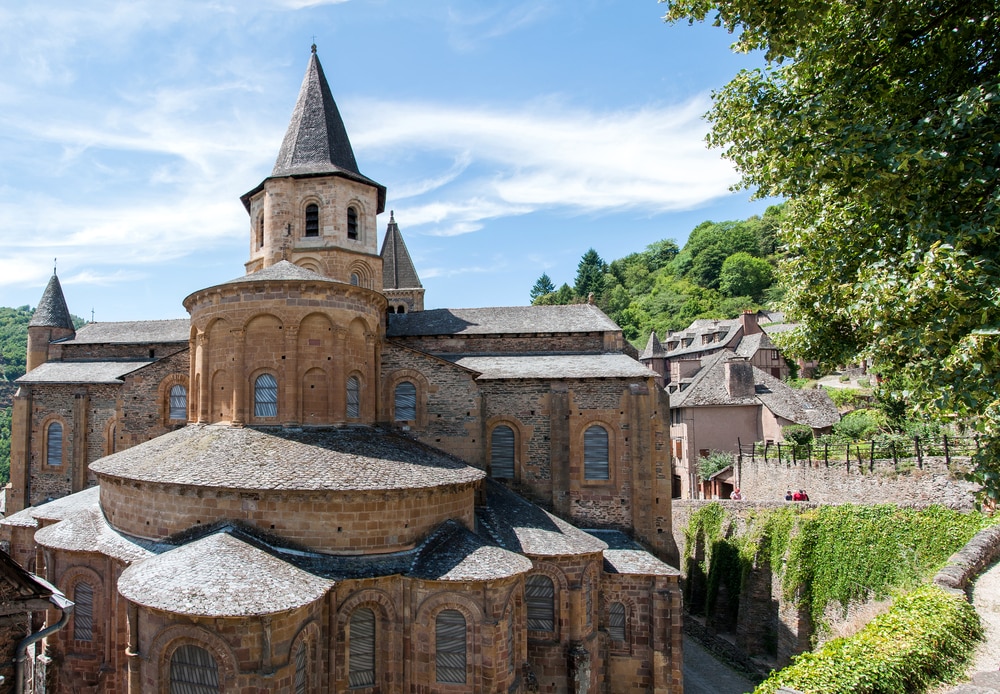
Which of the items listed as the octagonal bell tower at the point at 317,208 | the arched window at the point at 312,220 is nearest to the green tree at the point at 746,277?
the octagonal bell tower at the point at 317,208

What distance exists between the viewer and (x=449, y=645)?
14.1 meters

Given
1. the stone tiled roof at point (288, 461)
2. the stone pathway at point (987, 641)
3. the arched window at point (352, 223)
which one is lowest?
the stone pathway at point (987, 641)

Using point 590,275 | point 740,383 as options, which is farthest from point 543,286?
point 740,383

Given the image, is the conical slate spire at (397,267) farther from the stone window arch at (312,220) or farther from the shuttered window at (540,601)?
the shuttered window at (540,601)

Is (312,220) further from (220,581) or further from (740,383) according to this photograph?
(740,383)

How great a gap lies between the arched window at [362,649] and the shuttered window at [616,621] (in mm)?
7992

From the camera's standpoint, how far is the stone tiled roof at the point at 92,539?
14555mm

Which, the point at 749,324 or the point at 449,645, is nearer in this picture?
the point at 449,645

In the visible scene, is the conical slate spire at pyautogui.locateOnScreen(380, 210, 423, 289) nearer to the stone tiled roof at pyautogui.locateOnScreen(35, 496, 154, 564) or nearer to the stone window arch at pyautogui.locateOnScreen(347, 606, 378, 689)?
the stone tiled roof at pyautogui.locateOnScreen(35, 496, 154, 564)

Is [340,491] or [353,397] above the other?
[353,397]

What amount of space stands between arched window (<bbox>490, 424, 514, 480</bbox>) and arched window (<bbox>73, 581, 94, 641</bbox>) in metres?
12.3

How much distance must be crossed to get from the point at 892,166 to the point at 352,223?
848 inches

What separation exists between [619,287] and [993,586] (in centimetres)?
9968

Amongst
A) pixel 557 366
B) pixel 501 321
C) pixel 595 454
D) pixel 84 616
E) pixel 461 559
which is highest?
pixel 501 321
